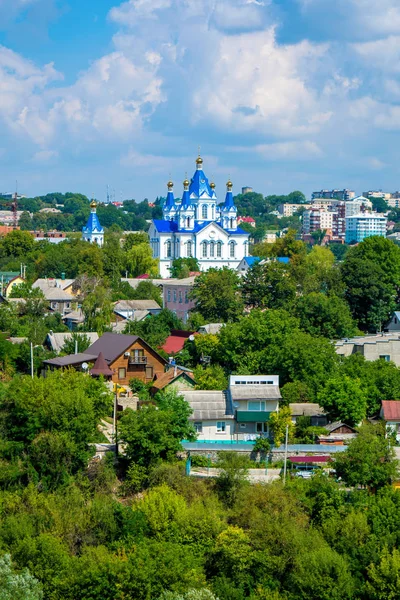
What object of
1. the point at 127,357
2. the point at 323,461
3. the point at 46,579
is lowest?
the point at 46,579

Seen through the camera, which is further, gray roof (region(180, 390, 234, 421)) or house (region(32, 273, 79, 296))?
house (region(32, 273, 79, 296))

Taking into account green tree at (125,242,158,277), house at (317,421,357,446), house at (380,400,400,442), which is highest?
green tree at (125,242,158,277)

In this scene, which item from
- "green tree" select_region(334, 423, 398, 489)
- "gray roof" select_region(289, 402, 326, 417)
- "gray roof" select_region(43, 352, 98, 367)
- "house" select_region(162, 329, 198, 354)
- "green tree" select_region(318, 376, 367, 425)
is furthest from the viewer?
"house" select_region(162, 329, 198, 354)

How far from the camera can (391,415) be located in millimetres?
27578

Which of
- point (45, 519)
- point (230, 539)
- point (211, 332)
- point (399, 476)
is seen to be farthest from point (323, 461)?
point (211, 332)

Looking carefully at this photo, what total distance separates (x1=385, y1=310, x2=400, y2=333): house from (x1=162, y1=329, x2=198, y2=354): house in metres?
7.60

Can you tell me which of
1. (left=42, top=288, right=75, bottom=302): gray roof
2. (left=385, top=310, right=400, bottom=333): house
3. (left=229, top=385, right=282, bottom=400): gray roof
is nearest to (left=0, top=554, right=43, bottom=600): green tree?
(left=229, top=385, right=282, bottom=400): gray roof

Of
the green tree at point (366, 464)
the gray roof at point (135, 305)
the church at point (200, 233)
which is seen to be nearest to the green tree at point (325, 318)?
the gray roof at point (135, 305)

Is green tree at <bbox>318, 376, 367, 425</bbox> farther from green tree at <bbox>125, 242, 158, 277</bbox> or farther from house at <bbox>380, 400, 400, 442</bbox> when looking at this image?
green tree at <bbox>125, 242, 158, 277</bbox>

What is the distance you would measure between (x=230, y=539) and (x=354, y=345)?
40.2ft

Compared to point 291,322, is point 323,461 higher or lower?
lower

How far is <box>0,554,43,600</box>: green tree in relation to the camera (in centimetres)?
2072

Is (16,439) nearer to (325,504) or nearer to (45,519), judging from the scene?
(45,519)

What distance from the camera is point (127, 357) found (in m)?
32.0
